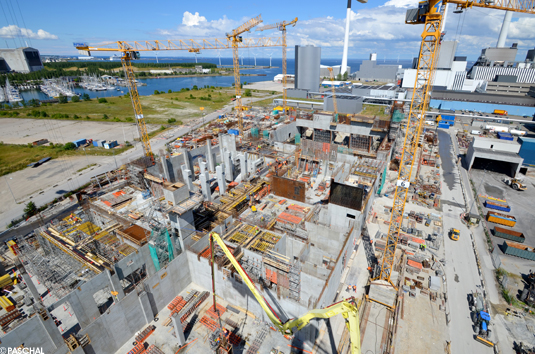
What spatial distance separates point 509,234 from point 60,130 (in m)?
84.9

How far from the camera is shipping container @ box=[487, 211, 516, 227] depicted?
88.7ft

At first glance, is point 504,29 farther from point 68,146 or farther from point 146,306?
point 68,146

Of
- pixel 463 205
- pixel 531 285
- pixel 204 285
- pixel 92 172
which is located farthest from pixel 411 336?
pixel 92 172

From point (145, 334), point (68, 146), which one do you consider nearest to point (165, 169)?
point (145, 334)

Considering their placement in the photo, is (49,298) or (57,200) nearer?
(49,298)

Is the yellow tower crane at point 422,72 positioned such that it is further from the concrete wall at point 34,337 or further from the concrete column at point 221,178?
the concrete wall at point 34,337

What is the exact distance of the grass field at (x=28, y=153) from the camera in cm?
4197

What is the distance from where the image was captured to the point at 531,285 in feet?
61.6

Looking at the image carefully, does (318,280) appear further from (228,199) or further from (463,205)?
(463,205)

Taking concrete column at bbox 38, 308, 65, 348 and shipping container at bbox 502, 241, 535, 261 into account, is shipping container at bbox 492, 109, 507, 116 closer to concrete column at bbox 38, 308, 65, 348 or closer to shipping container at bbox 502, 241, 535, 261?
shipping container at bbox 502, 241, 535, 261

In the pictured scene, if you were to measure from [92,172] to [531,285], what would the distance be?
5279 cm

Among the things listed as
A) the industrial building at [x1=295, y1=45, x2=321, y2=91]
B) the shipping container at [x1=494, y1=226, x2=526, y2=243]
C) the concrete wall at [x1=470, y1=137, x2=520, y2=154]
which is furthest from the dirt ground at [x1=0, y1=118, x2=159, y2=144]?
the concrete wall at [x1=470, y1=137, x2=520, y2=154]

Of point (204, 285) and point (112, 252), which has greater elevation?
point (112, 252)

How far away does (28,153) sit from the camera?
153 feet
